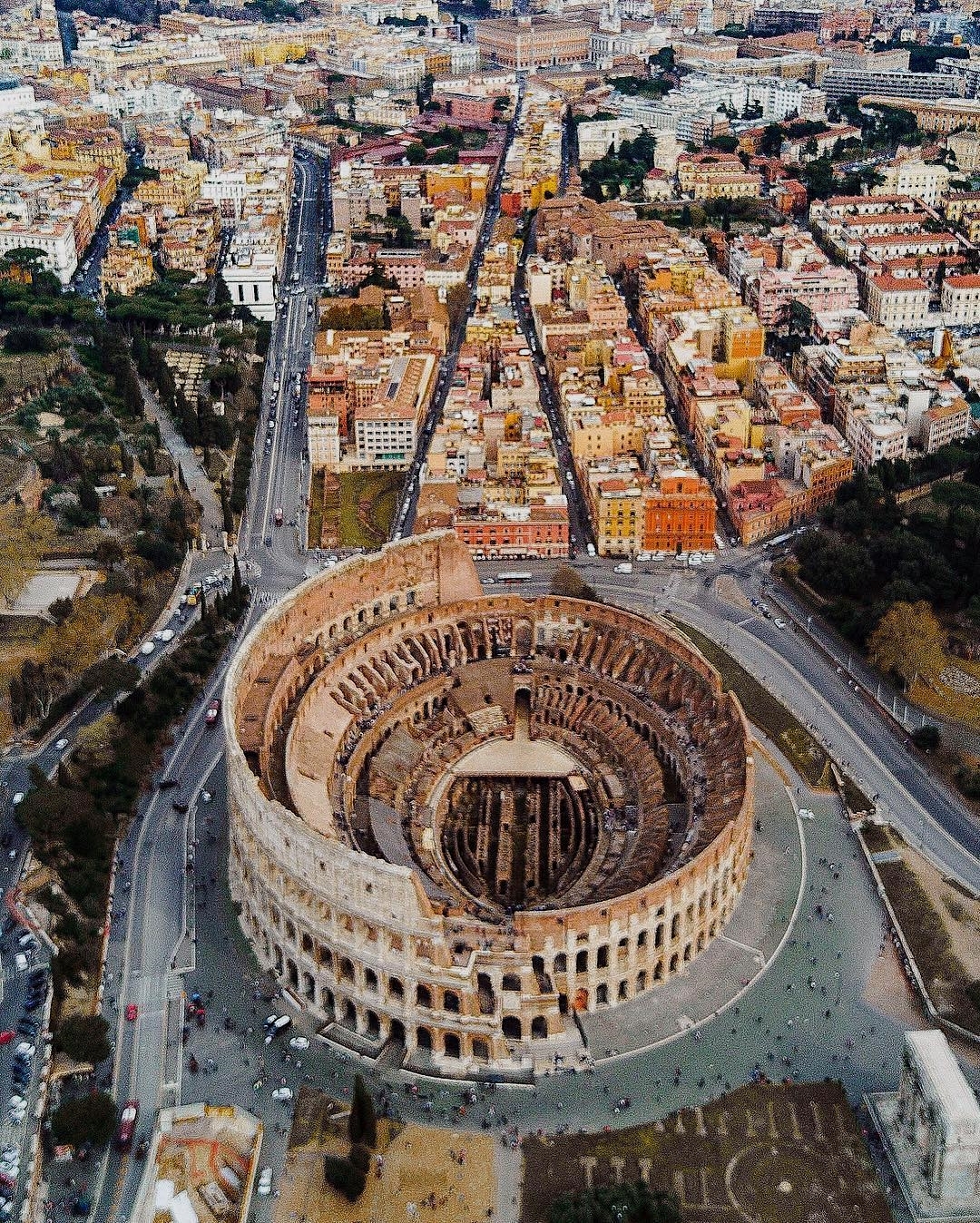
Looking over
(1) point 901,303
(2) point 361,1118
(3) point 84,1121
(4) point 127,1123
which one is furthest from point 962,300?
(3) point 84,1121

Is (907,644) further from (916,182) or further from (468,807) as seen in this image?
(916,182)

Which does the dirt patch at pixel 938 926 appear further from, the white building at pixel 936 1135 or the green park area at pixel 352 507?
the green park area at pixel 352 507

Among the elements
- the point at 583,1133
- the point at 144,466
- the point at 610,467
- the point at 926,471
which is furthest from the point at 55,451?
the point at 583,1133

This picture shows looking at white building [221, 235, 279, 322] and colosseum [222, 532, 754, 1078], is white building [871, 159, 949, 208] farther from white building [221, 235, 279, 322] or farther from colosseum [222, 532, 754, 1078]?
colosseum [222, 532, 754, 1078]

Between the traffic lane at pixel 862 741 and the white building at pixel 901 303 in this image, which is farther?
the white building at pixel 901 303

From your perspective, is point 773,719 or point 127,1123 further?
point 773,719

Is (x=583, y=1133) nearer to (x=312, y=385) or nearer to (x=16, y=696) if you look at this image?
(x=16, y=696)

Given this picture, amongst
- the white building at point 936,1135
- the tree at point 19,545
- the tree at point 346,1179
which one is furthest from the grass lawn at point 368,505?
the white building at point 936,1135
